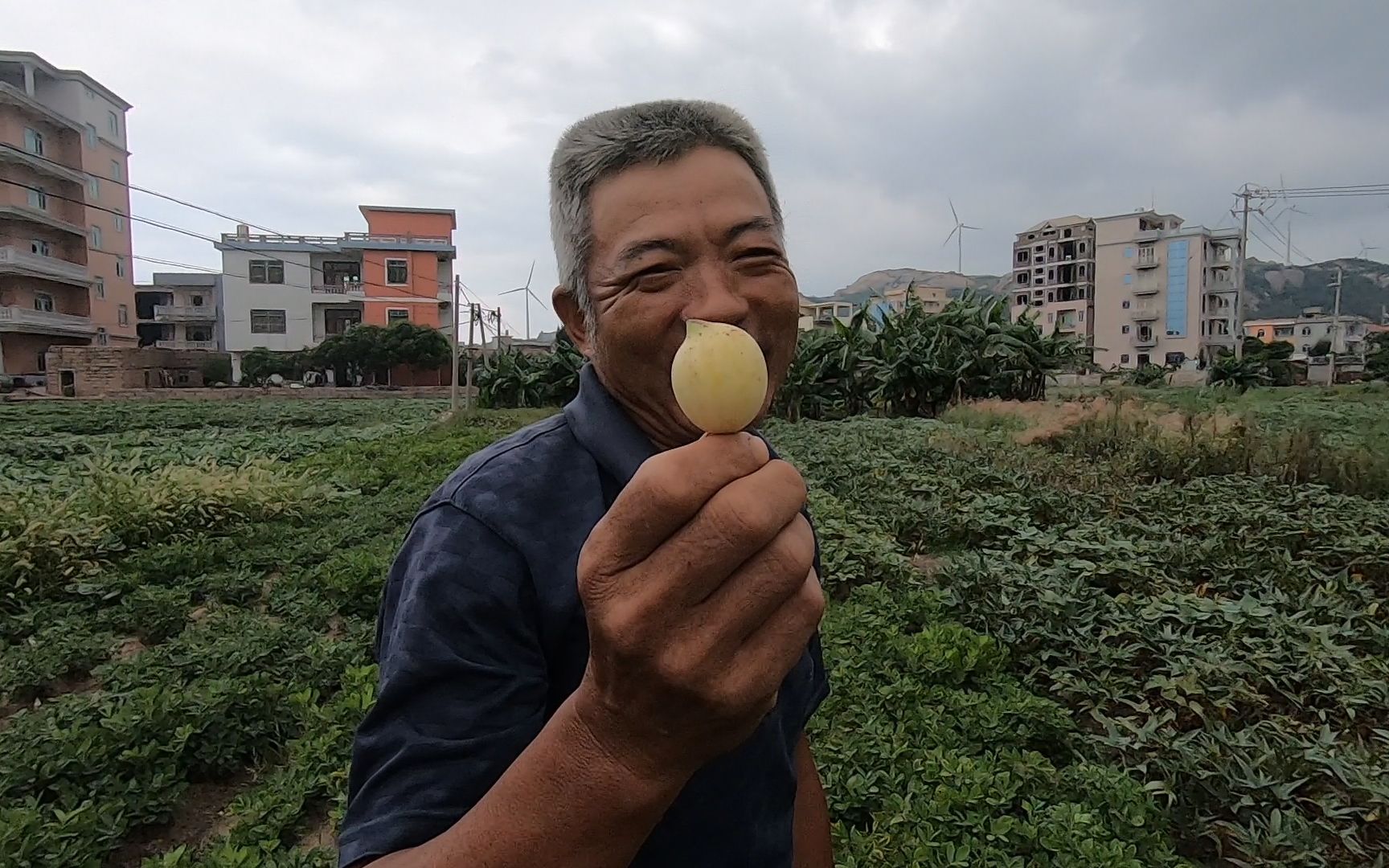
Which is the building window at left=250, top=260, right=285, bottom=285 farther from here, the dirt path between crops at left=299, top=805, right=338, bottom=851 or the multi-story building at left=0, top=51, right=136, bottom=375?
the dirt path between crops at left=299, top=805, right=338, bottom=851

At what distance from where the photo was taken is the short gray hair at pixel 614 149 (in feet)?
3.54

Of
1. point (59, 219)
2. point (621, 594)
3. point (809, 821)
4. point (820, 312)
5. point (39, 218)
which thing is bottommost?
→ point (809, 821)

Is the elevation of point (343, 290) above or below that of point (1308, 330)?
above

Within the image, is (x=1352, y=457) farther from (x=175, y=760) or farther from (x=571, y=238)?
(x=175, y=760)

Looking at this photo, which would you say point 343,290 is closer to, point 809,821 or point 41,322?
point 41,322

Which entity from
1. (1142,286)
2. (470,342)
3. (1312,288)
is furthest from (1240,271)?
(1312,288)

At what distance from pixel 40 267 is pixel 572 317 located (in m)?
47.2

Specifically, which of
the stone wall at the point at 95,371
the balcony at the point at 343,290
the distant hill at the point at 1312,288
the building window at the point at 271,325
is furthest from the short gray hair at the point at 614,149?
the distant hill at the point at 1312,288

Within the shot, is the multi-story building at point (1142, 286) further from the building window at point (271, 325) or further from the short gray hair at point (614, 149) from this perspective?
the short gray hair at point (614, 149)

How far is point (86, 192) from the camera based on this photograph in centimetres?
4103

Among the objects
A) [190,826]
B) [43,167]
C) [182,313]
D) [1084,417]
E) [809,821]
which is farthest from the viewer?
[182,313]

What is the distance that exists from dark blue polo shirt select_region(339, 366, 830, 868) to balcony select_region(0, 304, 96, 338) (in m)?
45.3

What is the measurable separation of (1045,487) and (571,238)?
6161mm

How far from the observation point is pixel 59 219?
3931 cm
